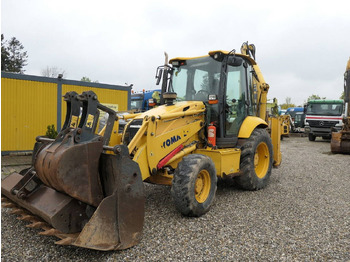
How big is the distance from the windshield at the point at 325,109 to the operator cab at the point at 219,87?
45.4 ft

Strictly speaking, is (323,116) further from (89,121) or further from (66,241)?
(66,241)

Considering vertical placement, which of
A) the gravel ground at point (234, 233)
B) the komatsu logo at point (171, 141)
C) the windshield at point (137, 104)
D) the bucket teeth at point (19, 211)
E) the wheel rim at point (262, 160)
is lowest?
the gravel ground at point (234, 233)

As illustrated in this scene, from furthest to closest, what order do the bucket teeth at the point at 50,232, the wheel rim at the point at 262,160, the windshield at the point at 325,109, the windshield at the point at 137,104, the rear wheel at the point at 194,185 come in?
1. the windshield at the point at 325,109
2. the windshield at the point at 137,104
3. the wheel rim at the point at 262,160
4. the rear wheel at the point at 194,185
5. the bucket teeth at the point at 50,232

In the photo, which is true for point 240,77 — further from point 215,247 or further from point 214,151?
point 215,247

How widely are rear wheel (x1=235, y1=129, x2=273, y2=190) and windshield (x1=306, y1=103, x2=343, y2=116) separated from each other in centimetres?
1345

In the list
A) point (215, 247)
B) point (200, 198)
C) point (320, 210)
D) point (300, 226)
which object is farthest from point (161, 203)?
point (320, 210)

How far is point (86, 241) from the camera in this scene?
9.24 feet

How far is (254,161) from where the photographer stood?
19.1 ft

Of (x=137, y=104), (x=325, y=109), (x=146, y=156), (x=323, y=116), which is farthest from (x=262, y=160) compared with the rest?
(x=325, y=109)

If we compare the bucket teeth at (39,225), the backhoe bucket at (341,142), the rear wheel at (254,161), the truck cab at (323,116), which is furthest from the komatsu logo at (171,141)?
the truck cab at (323,116)

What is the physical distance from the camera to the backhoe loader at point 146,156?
306 centimetres

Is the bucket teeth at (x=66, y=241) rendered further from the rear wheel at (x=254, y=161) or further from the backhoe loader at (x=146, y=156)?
the rear wheel at (x=254, y=161)

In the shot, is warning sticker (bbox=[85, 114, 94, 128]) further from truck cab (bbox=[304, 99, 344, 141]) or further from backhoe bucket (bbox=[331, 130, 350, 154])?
truck cab (bbox=[304, 99, 344, 141])

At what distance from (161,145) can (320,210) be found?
8.91 ft
